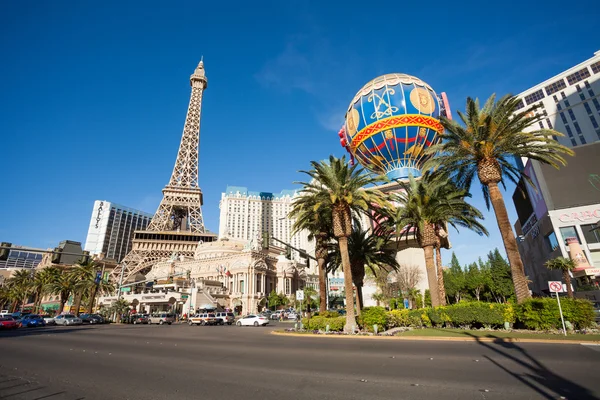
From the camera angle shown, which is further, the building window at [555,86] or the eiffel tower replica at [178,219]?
the eiffel tower replica at [178,219]

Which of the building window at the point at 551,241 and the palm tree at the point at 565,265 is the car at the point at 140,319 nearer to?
the palm tree at the point at 565,265

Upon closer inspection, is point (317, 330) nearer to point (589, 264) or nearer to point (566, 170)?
point (589, 264)

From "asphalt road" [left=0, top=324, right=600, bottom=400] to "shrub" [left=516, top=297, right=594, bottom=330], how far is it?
4.26 meters

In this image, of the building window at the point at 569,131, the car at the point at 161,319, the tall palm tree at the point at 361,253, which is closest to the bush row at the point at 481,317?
the tall palm tree at the point at 361,253

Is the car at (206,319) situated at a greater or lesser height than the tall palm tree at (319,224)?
lesser

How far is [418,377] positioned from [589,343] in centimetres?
909

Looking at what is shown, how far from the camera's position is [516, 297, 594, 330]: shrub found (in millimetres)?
14383

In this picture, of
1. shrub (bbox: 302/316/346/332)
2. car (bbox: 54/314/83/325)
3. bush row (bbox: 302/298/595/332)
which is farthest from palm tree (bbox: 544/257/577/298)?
car (bbox: 54/314/83/325)

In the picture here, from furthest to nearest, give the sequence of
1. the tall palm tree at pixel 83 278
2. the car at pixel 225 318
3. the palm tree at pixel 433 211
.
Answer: the tall palm tree at pixel 83 278, the car at pixel 225 318, the palm tree at pixel 433 211

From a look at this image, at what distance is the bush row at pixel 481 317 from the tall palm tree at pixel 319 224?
2.53 m

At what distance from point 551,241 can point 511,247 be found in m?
42.7

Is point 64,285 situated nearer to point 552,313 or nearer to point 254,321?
point 254,321

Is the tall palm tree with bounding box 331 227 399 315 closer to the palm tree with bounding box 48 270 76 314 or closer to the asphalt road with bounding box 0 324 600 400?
the asphalt road with bounding box 0 324 600 400

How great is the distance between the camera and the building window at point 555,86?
82.1 metres
